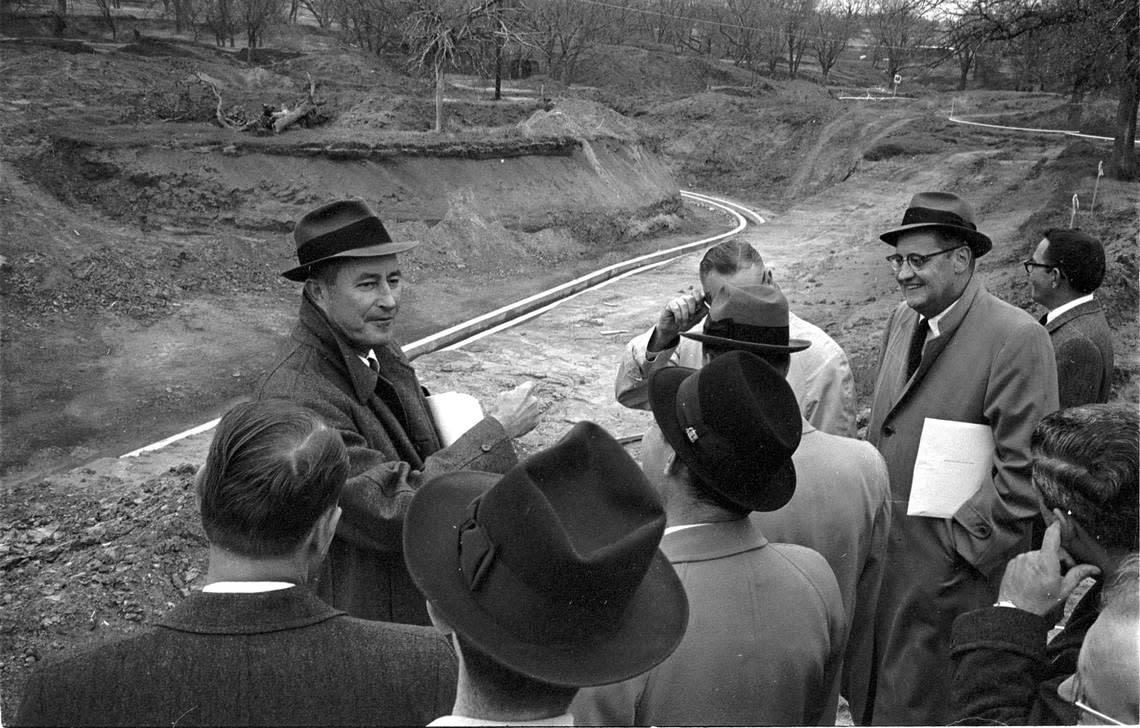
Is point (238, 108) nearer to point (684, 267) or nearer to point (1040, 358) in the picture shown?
point (684, 267)

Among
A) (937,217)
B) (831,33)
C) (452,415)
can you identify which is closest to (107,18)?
(452,415)

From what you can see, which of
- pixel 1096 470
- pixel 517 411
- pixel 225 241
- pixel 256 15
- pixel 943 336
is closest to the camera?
pixel 1096 470

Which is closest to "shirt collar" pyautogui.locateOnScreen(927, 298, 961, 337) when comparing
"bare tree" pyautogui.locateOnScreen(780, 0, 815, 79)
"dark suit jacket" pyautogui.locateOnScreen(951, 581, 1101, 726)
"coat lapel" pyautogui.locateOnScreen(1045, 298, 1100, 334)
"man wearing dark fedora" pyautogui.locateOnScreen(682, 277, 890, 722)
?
"man wearing dark fedora" pyautogui.locateOnScreen(682, 277, 890, 722)

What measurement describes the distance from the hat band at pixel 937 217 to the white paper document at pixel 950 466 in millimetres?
816

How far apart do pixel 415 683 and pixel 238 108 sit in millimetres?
22721

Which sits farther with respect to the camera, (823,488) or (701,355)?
(701,355)

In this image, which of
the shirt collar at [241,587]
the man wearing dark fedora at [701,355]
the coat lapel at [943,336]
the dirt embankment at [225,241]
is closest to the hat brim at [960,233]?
the coat lapel at [943,336]

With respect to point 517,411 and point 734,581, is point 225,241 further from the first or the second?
point 734,581

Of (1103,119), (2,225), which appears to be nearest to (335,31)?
(1103,119)

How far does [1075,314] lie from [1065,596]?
2768 mm

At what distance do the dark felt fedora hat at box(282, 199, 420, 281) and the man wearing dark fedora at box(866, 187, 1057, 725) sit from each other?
2141mm

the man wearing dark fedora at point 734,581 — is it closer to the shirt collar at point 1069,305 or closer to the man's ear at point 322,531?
the man's ear at point 322,531

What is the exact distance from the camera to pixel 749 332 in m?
3.11

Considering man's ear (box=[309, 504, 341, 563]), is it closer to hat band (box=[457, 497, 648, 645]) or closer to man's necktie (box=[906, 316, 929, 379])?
hat band (box=[457, 497, 648, 645])
